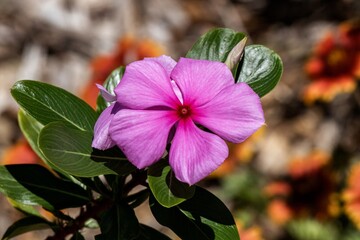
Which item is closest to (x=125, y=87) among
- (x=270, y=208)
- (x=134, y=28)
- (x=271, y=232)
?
(x=270, y=208)

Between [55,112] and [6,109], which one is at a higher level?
[55,112]

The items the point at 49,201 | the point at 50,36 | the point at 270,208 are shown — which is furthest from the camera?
the point at 50,36

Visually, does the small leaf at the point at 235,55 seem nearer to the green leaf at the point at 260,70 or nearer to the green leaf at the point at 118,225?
the green leaf at the point at 260,70

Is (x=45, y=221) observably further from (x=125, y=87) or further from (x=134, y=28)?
(x=134, y=28)

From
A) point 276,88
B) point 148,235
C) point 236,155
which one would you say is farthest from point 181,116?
point 276,88

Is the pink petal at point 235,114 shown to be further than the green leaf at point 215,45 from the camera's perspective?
No

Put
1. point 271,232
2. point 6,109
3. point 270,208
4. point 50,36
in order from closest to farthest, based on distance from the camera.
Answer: point 270,208, point 271,232, point 6,109, point 50,36

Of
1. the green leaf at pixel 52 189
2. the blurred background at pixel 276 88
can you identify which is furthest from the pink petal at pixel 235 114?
the blurred background at pixel 276 88
